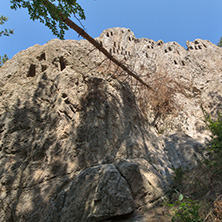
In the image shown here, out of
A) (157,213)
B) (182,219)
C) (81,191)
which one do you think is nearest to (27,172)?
(81,191)

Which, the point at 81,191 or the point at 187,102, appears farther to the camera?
the point at 187,102

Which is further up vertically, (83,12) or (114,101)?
(83,12)

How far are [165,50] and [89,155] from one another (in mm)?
13638

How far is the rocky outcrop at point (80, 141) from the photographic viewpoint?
379cm

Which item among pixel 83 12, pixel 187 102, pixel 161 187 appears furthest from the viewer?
pixel 187 102

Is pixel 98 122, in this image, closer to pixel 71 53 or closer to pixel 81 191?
pixel 81 191

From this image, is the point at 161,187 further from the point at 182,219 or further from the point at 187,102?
the point at 187,102

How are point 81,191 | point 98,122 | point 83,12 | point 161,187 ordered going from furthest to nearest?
point 98,122, point 83,12, point 161,187, point 81,191

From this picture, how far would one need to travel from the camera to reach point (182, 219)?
2547 millimetres

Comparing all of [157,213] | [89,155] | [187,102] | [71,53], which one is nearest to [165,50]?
[187,102]

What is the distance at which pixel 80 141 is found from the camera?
5.65 m

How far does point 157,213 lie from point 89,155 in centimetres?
261

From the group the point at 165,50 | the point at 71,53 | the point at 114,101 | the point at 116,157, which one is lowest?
the point at 116,157

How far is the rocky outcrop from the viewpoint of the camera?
379 cm
